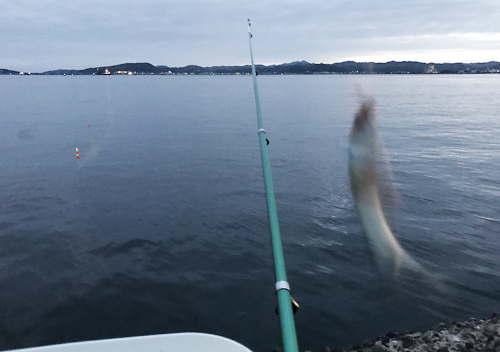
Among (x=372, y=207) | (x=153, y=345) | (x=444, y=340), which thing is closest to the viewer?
(x=153, y=345)

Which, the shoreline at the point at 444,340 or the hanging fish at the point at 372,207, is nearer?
the shoreline at the point at 444,340

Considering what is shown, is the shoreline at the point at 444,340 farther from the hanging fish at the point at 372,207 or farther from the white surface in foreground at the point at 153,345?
the white surface in foreground at the point at 153,345

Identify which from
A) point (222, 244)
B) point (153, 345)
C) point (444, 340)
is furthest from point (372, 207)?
point (153, 345)

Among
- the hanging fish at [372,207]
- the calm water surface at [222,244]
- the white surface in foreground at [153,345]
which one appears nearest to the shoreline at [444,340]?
the calm water surface at [222,244]

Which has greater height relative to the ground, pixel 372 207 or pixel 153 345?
pixel 153 345

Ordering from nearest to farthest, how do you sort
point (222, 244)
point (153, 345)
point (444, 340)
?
point (153, 345) → point (444, 340) → point (222, 244)

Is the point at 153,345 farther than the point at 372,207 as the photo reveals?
No

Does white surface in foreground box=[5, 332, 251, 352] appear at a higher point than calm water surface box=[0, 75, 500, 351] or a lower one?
higher

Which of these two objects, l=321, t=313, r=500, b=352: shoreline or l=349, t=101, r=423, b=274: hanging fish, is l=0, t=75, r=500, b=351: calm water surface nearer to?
l=349, t=101, r=423, b=274: hanging fish

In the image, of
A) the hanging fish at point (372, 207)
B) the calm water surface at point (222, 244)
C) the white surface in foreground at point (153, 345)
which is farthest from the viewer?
the hanging fish at point (372, 207)

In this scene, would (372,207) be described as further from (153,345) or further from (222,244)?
(153,345)

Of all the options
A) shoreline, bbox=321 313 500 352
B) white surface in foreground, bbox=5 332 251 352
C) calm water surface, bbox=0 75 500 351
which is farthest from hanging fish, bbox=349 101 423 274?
white surface in foreground, bbox=5 332 251 352

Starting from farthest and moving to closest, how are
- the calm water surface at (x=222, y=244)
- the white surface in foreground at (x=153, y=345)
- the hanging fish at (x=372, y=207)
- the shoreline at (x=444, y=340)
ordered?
the hanging fish at (x=372, y=207)
the calm water surface at (x=222, y=244)
the shoreline at (x=444, y=340)
the white surface in foreground at (x=153, y=345)

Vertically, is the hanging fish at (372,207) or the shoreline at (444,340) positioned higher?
the hanging fish at (372,207)
